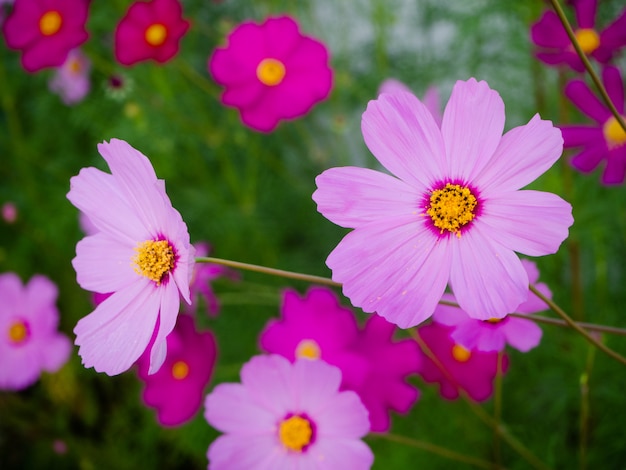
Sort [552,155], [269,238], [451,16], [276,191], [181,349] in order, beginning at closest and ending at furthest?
1. [552,155]
2. [181,349]
3. [451,16]
4. [269,238]
5. [276,191]

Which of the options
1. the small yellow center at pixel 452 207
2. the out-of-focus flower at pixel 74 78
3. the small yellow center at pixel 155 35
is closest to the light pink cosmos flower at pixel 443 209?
the small yellow center at pixel 452 207

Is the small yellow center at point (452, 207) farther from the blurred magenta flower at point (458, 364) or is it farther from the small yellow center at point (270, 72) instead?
the small yellow center at point (270, 72)

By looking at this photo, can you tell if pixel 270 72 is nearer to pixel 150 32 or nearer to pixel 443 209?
pixel 150 32

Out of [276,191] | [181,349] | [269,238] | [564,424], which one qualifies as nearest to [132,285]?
[181,349]

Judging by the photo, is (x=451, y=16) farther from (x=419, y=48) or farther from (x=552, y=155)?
(x=552, y=155)

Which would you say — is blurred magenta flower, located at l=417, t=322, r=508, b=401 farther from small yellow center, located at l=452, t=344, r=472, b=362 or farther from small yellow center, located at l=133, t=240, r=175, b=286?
small yellow center, located at l=133, t=240, r=175, b=286
